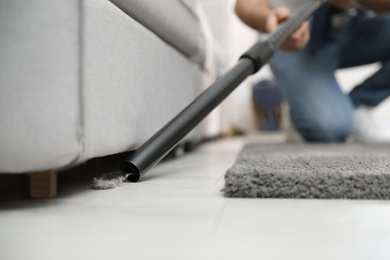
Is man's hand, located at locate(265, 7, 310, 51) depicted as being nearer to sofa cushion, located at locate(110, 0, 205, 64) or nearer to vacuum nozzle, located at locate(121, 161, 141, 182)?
sofa cushion, located at locate(110, 0, 205, 64)

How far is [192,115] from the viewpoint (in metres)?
0.74

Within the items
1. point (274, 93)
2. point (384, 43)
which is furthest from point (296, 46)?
point (274, 93)

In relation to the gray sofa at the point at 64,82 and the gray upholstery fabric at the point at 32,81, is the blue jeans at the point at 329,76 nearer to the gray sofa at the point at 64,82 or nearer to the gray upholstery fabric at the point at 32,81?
the gray sofa at the point at 64,82

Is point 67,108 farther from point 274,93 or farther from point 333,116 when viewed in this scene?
point 274,93

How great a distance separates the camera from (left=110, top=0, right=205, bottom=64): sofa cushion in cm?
82

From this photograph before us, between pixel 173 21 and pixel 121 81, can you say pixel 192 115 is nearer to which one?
pixel 121 81

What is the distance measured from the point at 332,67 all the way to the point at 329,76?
0.04m

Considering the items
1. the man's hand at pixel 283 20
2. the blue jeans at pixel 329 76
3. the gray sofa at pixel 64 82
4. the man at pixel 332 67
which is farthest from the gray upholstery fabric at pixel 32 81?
the blue jeans at pixel 329 76

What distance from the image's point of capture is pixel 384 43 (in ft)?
4.93

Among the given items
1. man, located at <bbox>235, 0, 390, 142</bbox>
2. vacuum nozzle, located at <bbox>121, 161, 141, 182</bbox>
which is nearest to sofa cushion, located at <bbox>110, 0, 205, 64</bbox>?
man, located at <bbox>235, 0, 390, 142</bbox>

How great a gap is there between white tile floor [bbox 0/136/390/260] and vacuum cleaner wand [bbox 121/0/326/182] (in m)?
0.07

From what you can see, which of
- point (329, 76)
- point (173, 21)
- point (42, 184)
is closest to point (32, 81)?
point (42, 184)

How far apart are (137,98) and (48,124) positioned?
0.94ft

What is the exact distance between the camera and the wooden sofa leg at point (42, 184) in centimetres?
62
